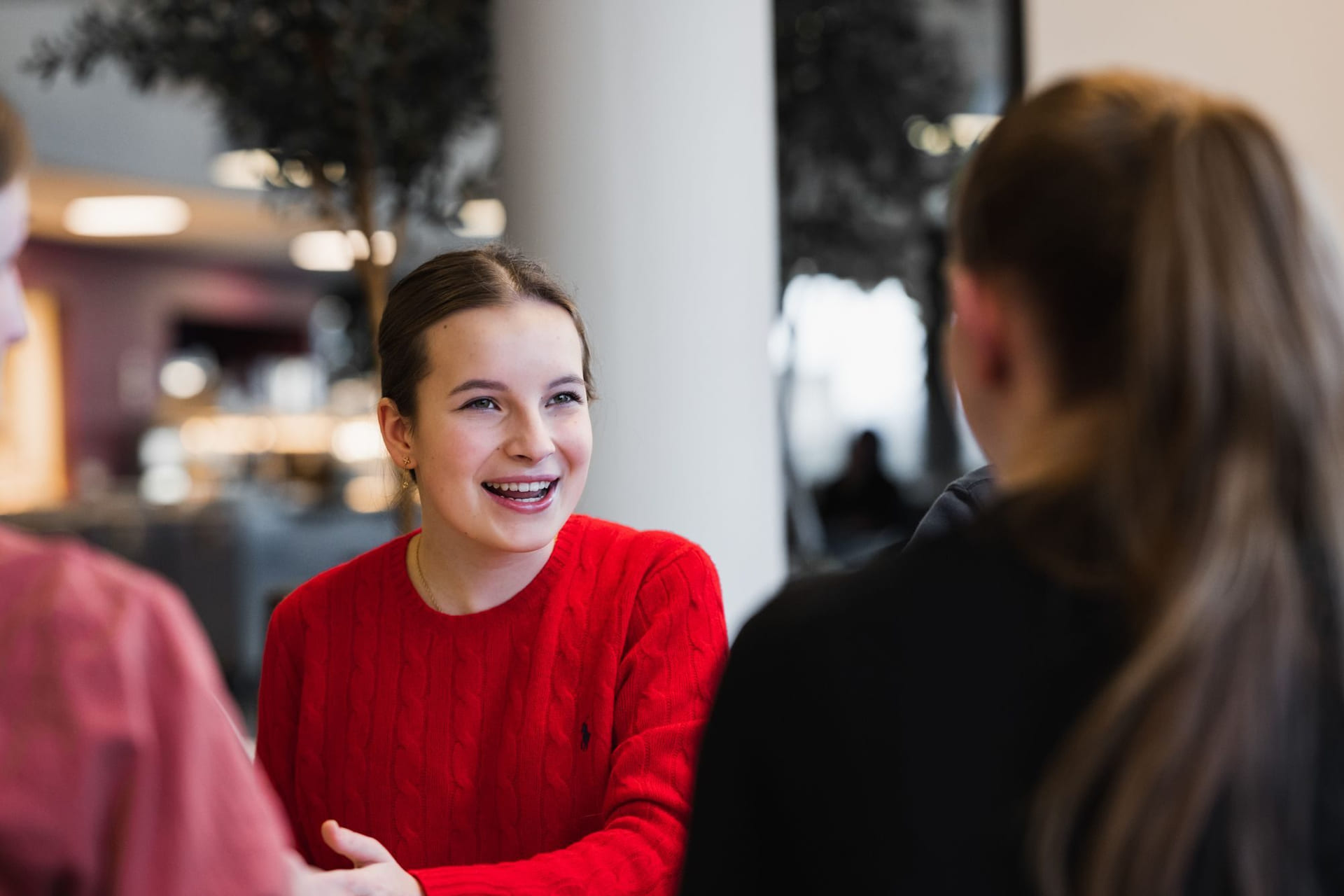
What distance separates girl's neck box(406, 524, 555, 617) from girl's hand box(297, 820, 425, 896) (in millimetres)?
389

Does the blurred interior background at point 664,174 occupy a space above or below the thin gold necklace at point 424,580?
above

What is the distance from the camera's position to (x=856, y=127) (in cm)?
504

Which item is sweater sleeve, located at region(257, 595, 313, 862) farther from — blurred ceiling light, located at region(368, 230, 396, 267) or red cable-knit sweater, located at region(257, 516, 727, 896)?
blurred ceiling light, located at region(368, 230, 396, 267)

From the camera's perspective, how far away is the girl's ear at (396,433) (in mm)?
1718

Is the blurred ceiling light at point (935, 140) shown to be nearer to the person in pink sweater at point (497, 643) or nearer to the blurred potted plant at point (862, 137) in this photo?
the blurred potted plant at point (862, 137)

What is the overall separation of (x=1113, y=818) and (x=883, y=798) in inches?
4.7

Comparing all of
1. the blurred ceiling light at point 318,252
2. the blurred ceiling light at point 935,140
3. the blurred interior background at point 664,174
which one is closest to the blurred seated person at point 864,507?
the blurred interior background at point 664,174

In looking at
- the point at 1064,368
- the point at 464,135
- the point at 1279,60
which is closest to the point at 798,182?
the point at 464,135

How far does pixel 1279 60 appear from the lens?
3.93 meters

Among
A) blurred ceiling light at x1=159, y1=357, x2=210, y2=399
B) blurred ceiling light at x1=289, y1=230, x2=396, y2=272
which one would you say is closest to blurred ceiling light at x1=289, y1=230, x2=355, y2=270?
blurred ceiling light at x1=289, y1=230, x2=396, y2=272

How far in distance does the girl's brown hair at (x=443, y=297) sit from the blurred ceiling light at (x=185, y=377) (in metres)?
12.5

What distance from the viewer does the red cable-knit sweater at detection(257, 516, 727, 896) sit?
1.57m

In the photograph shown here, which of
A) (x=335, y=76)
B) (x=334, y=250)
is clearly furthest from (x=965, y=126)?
(x=334, y=250)

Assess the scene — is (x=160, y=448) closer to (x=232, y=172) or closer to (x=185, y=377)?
(x=185, y=377)
